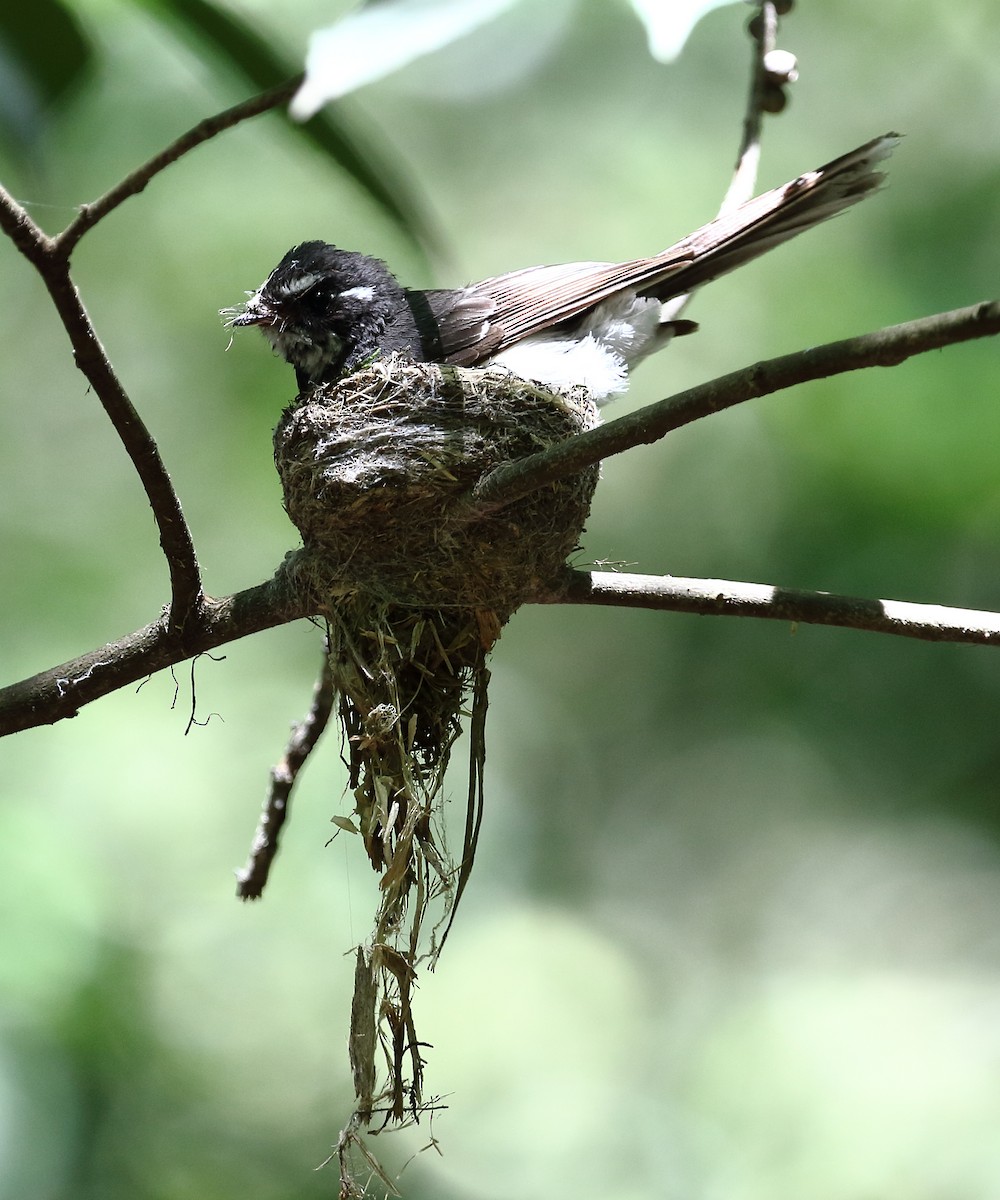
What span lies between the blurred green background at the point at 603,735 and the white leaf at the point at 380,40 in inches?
182

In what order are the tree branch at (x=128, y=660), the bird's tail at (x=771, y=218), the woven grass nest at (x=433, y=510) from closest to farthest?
1. the tree branch at (x=128, y=660)
2. the woven grass nest at (x=433, y=510)
3. the bird's tail at (x=771, y=218)

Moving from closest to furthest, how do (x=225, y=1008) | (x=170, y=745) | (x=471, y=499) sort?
1. (x=471, y=499)
2. (x=225, y=1008)
3. (x=170, y=745)

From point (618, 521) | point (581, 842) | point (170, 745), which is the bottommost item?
point (170, 745)

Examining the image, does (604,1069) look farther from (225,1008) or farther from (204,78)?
(204,78)

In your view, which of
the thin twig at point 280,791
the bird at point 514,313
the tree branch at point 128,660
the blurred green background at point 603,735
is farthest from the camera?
the blurred green background at point 603,735

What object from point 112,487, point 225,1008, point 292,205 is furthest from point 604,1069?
point 292,205

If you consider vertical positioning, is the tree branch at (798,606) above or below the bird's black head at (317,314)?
below

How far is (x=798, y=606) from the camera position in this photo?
2.27 m

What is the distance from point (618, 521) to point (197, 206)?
11.4 ft

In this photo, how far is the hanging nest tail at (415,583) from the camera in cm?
244

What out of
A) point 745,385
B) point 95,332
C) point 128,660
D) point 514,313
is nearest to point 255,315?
point 514,313

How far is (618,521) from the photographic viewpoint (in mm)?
7336

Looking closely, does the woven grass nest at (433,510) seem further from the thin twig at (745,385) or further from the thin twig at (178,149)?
the thin twig at (178,149)

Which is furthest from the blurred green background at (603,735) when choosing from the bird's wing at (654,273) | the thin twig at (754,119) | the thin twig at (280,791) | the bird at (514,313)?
the thin twig at (754,119)
